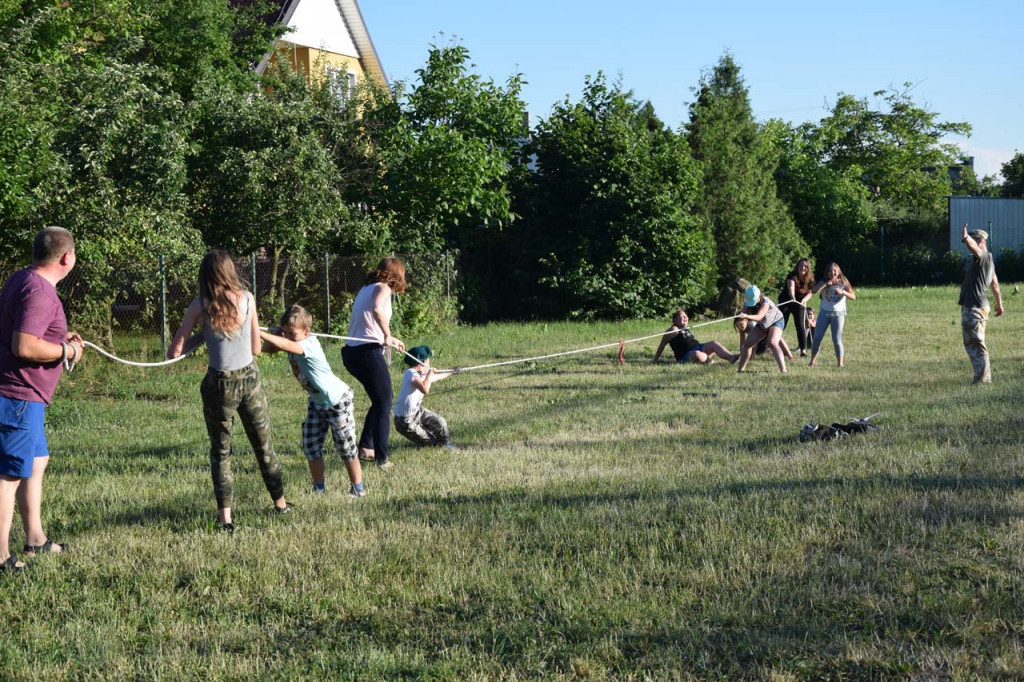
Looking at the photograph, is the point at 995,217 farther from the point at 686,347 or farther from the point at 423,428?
the point at 423,428

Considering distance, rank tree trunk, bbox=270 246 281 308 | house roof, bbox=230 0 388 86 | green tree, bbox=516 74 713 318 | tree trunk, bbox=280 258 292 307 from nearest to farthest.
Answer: tree trunk, bbox=270 246 281 308 → tree trunk, bbox=280 258 292 307 → green tree, bbox=516 74 713 318 → house roof, bbox=230 0 388 86

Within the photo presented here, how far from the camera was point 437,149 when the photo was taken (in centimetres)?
2081

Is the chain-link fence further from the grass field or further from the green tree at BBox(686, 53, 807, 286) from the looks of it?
the green tree at BBox(686, 53, 807, 286)

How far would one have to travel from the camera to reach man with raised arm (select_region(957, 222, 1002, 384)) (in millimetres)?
11580

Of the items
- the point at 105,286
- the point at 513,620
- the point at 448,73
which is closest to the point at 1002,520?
the point at 513,620

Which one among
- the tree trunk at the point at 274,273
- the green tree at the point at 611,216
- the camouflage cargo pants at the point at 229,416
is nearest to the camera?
the camouflage cargo pants at the point at 229,416

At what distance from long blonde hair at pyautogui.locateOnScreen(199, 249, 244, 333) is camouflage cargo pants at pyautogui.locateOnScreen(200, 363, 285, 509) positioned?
32 cm

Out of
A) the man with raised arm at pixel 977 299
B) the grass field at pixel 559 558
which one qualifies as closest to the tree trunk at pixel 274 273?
the grass field at pixel 559 558

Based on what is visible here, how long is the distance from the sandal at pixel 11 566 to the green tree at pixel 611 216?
18975 millimetres

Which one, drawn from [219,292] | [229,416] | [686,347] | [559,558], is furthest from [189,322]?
[686,347]

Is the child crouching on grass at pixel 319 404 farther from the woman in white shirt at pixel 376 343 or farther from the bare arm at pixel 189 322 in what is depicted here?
the bare arm at pixel 189 322

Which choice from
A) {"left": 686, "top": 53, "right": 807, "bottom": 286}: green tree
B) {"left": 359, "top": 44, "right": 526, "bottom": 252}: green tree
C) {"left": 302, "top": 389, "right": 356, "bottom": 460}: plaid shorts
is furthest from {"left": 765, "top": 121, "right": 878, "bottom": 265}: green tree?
{"left": 302, "top": 389, "right": 356, "bottom": 460}: plaid shorts

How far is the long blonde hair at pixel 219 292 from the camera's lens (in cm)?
565

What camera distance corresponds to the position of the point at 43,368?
5.30 metres
